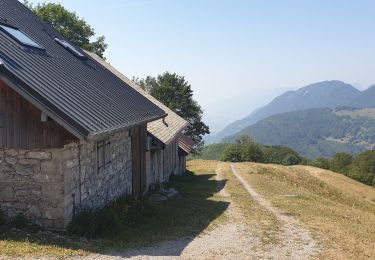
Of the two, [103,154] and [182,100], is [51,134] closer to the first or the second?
[103,154]

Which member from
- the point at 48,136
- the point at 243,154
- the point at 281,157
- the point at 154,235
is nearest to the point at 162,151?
the point at 154,235

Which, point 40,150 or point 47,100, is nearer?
point 47,100

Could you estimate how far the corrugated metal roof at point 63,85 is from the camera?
12016 millimetres

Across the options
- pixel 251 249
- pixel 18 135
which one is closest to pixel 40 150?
pixel 18 135

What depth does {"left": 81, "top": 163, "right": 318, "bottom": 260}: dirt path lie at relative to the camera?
1221 cm

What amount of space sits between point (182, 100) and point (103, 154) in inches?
2203

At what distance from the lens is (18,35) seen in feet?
51.8

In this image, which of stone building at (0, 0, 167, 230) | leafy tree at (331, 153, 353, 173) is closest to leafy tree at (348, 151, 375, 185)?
leafy tree at (331, 153, 353, 173)

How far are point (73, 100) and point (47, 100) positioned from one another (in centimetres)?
173

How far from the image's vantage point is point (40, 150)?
12.7 metres

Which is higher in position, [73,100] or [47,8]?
[47,8]

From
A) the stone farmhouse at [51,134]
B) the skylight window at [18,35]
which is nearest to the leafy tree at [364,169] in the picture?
the stone farmhouse at [51,134]

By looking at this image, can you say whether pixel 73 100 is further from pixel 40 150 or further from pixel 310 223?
pixel 310 223

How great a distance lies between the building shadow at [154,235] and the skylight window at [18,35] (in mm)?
6492
